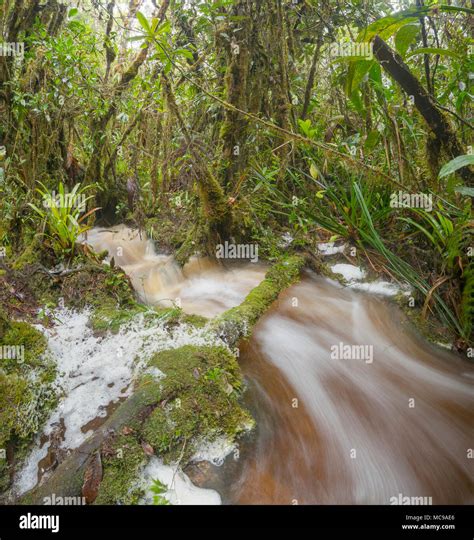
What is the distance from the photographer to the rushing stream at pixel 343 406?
169 cm

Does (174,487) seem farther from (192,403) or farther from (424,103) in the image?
(424,103)

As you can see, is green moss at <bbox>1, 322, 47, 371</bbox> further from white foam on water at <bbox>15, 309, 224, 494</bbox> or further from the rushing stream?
the rushing stream

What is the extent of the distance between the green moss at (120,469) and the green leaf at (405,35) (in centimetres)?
284

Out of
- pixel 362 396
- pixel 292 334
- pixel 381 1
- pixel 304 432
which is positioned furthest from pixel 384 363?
pixel 381 1

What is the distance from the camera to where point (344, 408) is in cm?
215

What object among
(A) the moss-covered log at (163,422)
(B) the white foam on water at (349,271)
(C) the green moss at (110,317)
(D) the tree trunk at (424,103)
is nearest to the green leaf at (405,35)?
(D) the tree trunk at (424,103)

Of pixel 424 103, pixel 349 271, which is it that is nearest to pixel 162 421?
pixel 349 271

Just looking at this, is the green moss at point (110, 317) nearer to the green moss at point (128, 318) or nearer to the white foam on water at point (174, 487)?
the green moss at point (128, 318)

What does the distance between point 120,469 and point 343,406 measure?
130cm

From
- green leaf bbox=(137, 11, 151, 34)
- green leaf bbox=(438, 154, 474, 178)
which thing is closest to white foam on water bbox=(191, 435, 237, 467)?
green leaf bbox=(438, 154, 474, 178)

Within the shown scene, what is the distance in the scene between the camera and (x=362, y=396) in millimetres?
2240

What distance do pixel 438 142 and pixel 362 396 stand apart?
7.08ft

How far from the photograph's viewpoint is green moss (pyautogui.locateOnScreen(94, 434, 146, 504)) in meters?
1.49

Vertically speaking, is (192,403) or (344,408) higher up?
(192,403)
